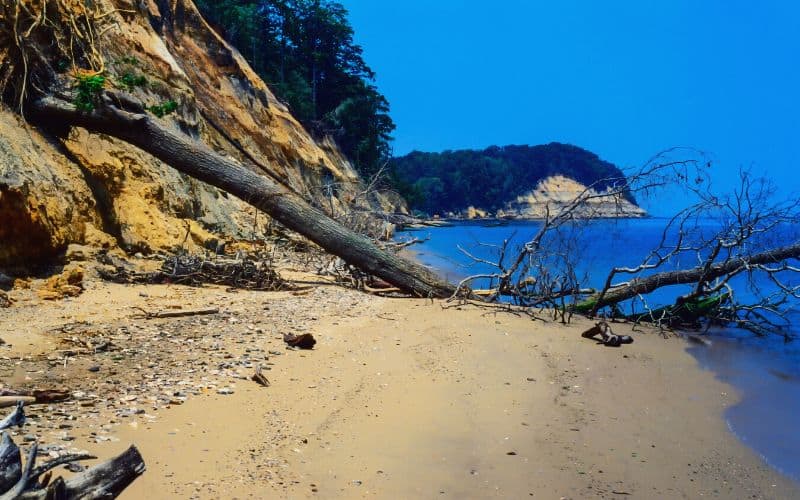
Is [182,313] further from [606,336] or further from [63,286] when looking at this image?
[606,336]

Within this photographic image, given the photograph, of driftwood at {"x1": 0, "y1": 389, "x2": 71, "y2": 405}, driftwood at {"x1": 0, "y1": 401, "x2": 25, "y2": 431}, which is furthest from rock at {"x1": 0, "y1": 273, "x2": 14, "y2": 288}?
driftwood at {"x1": 0, "y1": 401, "x2": 25, "y2": 431}

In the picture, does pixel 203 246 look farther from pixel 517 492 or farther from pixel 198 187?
pixel 517 492

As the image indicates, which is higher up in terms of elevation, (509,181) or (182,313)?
(509,181)

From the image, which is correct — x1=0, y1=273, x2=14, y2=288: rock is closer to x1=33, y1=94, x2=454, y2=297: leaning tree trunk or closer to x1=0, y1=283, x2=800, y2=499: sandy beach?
x1=0, y1=283, x2=800, y2=499: sandy beach

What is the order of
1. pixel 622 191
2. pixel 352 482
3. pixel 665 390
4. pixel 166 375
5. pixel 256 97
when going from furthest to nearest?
pixel 256 97
pixel 622 191
pixel 665 390
pixel 166 375
pixel 352 482

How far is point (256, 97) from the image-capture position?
23.9 metres

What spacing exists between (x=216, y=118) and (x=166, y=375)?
16247mm

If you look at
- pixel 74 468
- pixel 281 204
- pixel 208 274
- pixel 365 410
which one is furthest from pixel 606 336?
pixel 74 468

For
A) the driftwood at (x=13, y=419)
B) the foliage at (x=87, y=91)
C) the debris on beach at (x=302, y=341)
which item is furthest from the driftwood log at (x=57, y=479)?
the foliage at (x=87, y=91)

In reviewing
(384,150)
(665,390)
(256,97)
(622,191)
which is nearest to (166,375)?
(665,390)

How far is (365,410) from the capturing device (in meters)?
4.28

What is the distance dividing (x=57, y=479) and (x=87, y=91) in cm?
698

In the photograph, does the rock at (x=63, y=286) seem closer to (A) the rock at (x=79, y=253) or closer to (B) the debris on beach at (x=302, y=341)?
Result: (A) the rock at (x=79, y=253)

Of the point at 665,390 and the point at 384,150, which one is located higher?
the point at 384,150
